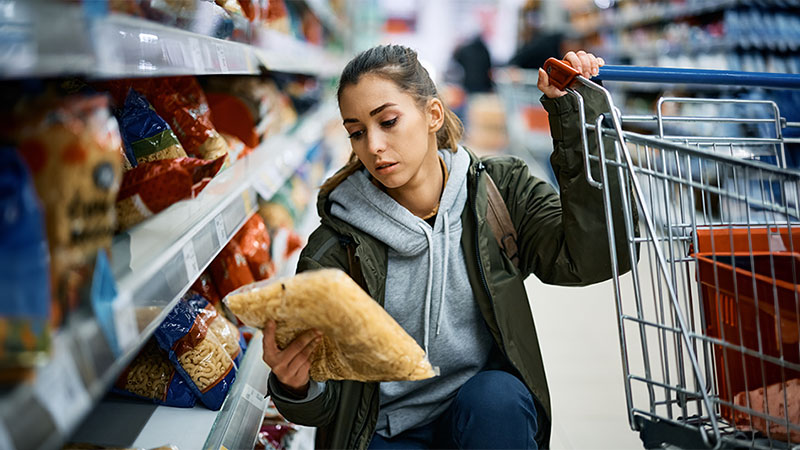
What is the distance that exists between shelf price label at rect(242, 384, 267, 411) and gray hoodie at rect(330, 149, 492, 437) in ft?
1.04

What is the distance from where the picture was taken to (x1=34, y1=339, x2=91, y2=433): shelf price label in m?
0.67

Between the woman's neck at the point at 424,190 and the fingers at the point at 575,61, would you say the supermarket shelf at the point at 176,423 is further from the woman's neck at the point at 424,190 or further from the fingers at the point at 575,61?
the fingers at the point at 575,61

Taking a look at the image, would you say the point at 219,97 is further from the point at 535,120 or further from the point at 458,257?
the point at 535,120

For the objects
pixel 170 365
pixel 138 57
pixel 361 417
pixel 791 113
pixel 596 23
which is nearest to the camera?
pixel 138 57

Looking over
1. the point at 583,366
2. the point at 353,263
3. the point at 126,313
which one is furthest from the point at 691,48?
the point at 126,313

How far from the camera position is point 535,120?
822cm

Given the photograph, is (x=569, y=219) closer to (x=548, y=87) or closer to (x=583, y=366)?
(x=548, y=87)

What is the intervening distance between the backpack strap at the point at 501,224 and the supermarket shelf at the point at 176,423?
0.69 m

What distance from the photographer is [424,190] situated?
161cm

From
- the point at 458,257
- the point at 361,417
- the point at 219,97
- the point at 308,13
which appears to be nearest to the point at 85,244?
the point at 361,417

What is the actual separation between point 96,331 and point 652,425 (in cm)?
100

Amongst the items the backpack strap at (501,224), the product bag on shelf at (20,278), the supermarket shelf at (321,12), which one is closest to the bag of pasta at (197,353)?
the backpack strap at (501,224)

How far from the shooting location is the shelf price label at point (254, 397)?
1.64m

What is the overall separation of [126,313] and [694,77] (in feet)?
4.04
